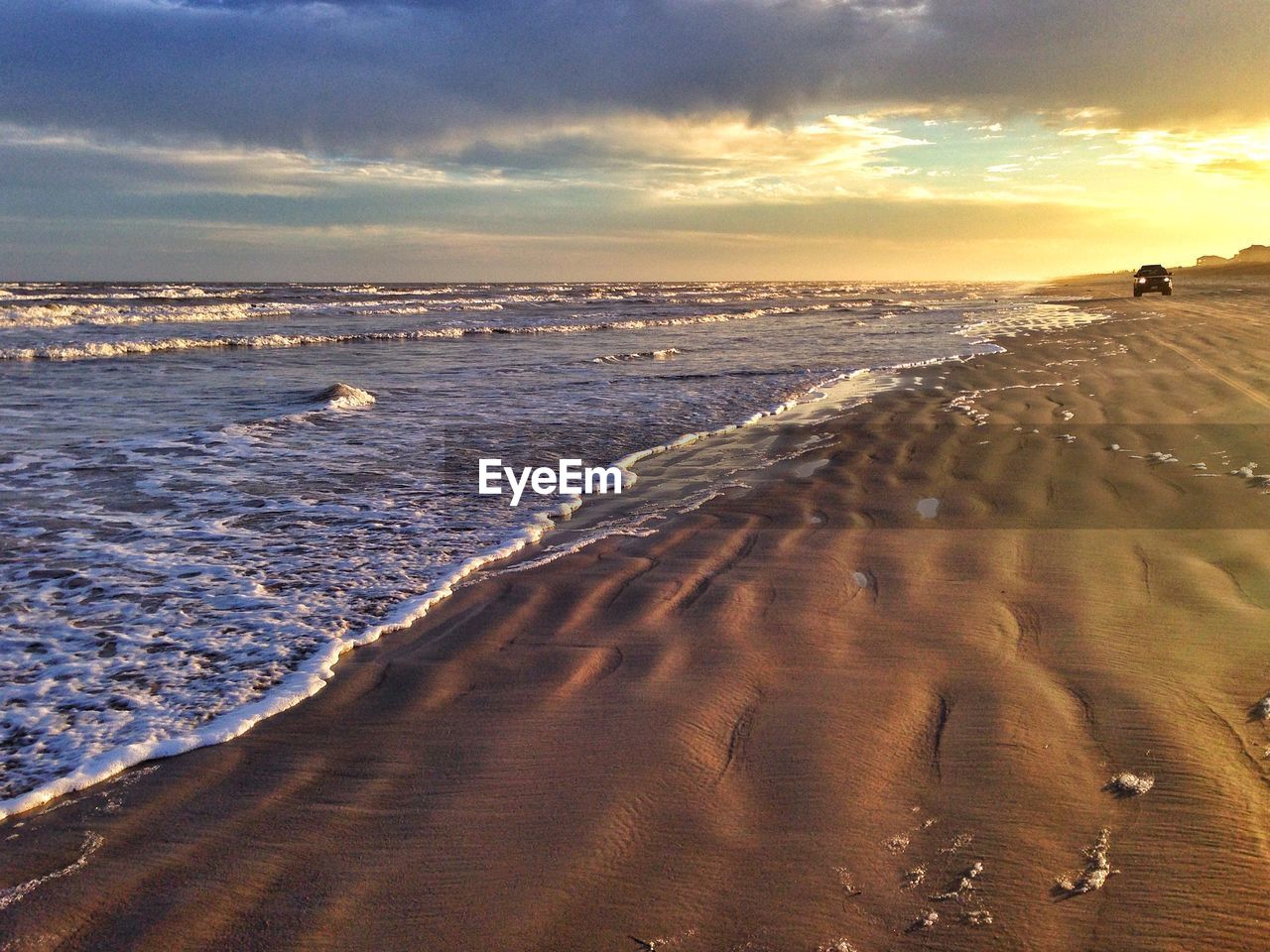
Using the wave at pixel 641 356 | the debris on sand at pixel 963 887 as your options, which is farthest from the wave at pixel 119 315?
the debris on sand at pixel 963 887

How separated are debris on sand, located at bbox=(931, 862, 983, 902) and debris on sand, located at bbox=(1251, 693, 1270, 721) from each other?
4.75ft

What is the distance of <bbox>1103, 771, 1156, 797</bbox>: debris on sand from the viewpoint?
2.71m

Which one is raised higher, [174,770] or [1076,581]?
[1076,581]

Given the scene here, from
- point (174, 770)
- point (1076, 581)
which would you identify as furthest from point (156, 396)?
point (1076, 581)

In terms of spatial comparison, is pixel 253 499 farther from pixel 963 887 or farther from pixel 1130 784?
pixel 1130 784

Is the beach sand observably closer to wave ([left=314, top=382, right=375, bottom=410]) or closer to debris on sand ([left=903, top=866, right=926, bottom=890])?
debris on sand ([left=903, top=866, right=926, bottom=890])

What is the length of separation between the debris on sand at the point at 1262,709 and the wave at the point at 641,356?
1602cm

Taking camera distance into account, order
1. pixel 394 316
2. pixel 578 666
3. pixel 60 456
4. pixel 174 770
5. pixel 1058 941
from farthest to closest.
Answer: pixel 394 316 → pixel 60 456 → pixel 578 666 → pixel 174 770 → pixel 1058 941

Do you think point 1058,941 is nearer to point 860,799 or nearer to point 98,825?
point 860,799

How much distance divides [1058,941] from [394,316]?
38.5 metres

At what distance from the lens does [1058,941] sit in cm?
214

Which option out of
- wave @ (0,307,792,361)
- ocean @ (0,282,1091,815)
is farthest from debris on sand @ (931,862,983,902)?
wave @ (0,307,792,361)

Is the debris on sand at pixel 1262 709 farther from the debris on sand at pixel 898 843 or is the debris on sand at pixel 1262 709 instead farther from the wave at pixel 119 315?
the wave at pixel 119 315

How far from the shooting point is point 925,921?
2215mm
